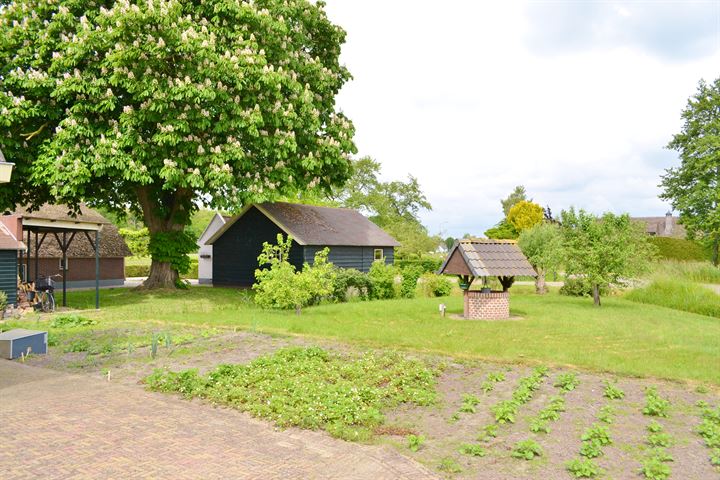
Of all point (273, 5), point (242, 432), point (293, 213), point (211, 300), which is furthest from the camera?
point (293, 213)

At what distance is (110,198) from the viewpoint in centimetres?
2938

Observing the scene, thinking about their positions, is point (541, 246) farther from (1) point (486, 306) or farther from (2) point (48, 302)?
(2) point (48, 302)

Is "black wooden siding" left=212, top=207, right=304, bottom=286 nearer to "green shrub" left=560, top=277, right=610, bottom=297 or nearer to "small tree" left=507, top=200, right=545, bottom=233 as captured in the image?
"green shrub" left=560, top=277, right=610, bottom=297

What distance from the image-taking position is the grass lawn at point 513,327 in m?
12.5

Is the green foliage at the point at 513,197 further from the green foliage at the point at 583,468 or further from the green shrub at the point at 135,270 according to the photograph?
the green foliage at the point at 583,468

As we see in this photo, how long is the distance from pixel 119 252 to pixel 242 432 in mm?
37785

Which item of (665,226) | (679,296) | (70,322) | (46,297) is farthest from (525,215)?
(70,322)

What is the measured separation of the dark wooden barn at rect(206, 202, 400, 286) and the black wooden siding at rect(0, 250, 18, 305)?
42.1ft

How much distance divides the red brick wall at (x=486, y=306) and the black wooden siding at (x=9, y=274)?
1844 cm

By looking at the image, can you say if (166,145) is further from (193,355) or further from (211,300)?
(193,355)

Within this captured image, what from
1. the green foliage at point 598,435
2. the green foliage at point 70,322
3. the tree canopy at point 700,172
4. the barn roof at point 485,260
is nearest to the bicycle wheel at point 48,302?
the green foliage at point 70,322

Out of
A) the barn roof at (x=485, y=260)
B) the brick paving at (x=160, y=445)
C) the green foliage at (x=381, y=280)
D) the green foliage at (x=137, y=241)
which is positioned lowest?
the brick paving at (x=160, y=445)

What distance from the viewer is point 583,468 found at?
6.04 meters

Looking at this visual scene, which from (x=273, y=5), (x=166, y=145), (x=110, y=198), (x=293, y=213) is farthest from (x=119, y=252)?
(x=273, y=5)
